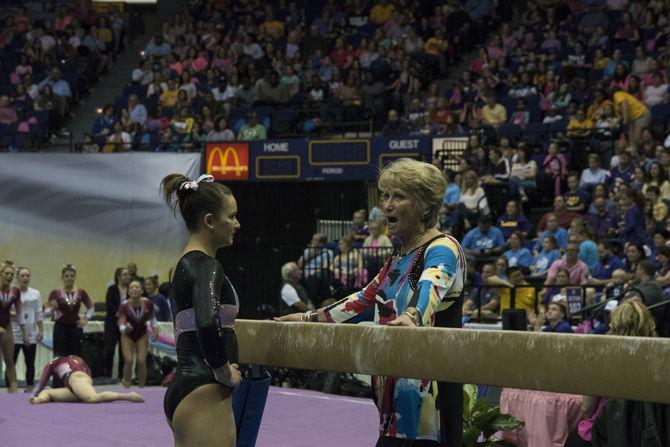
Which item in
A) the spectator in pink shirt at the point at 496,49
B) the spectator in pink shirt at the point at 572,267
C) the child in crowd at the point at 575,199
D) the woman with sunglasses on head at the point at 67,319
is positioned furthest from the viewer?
the spectator in pink shirt at the point at 496,49

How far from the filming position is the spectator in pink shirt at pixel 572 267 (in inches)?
455

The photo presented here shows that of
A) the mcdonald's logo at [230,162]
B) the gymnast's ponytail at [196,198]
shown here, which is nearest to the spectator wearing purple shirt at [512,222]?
the mcdonald's logo at [230,162]

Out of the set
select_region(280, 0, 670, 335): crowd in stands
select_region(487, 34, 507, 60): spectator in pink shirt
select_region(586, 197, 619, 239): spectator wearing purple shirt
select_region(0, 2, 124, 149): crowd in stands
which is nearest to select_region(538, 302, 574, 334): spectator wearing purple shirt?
select_region(280, 0, 670, 335): crowd in stands

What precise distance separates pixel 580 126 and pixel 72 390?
718cm

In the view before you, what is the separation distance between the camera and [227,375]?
12.8ft

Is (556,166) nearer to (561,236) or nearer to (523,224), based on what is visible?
(523,224)

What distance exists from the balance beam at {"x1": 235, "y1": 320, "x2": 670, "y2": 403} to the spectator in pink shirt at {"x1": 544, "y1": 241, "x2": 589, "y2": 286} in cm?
768

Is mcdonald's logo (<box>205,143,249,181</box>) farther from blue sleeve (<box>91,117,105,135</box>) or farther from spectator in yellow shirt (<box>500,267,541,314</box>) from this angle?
spectator in yellow shirt (<box>500,267,541,314</box>)

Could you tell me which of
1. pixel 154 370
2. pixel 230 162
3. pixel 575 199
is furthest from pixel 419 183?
pixel 230 162

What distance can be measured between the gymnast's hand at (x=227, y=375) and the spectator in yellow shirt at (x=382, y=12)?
53.8 ft

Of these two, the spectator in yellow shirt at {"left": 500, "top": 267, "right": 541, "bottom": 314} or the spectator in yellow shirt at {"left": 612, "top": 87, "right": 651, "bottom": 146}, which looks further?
the spectator in yellow shirt at {"left": 612, "top": 87, "right": 651, "bottom": 146}

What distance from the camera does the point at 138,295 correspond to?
1280 centimetres

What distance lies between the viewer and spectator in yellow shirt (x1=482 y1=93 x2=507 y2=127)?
1558cm

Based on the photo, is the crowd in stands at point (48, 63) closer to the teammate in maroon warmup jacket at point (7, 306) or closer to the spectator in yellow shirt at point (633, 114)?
the teammate in maroon warmup jacket at point (7, 306)
